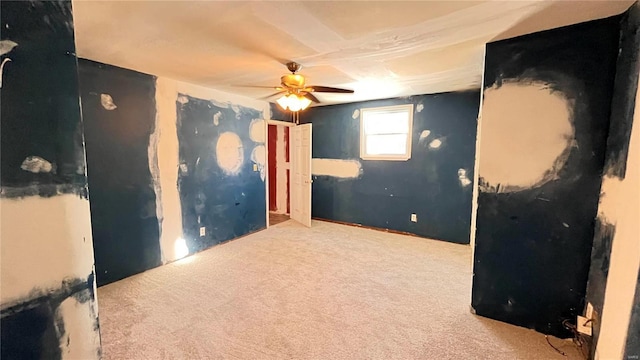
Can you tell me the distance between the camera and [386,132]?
4613mm

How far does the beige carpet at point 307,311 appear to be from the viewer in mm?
1923

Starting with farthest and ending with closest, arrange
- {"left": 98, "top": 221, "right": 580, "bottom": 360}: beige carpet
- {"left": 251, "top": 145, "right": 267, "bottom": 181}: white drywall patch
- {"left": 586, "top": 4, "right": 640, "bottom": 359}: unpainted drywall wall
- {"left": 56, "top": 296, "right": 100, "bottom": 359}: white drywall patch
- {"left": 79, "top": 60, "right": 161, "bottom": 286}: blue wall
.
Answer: {"left": 251, "top": 145, "right": 267, "bottom": 181}: white drywall patch, {"left": 79, "top": 60, "right": 161, "bottom": 286}: blue wall, {"left": 98, "top": 221, "right": 580, "bottom": 360}: beige carpet, {"left": 586, "top": 4, "right": 640, "bottom": 359}: unpainted drywall wall, {"left": 56, "top": 296, "right": 100, "bottom": 359}: white drywall patch

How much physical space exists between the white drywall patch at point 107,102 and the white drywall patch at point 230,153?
1299 millimetres

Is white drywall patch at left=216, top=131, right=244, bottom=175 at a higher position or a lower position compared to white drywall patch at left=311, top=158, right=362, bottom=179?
higher

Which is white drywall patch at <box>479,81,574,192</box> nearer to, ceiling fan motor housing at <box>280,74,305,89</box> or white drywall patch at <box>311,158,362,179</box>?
ceiling fan motor housing at <box>280,74,305,89</box>

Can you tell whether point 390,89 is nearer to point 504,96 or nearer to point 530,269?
point 504,96

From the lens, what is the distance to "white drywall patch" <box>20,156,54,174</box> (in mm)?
848

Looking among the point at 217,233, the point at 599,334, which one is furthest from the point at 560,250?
Result: the point at 217,233

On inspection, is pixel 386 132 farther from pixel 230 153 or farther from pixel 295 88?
pixel 230 153

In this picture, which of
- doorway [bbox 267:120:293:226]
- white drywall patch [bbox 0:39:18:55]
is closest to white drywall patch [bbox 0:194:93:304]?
white drywall patch [bbox 0:39:18:55]

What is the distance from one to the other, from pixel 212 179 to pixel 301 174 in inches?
67.9

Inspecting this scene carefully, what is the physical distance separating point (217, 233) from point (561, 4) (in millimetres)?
4109

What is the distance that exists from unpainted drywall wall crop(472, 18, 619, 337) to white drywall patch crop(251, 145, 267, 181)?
3286 mm

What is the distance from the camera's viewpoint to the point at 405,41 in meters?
2.12
